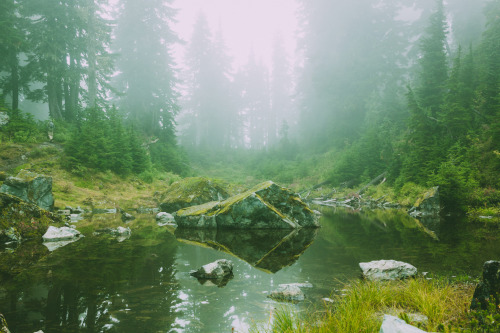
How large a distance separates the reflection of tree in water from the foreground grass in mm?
1650

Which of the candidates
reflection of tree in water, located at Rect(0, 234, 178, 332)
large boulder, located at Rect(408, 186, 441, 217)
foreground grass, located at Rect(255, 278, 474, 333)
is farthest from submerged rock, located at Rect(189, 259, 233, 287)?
large boulder, located at Rect(408, 186, 441, 217)

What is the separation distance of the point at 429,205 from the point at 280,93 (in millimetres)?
44976

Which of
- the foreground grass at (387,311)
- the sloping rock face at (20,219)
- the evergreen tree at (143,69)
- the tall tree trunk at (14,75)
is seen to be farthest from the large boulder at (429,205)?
the tall tree trunk at (14,75)

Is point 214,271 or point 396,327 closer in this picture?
point 396,327

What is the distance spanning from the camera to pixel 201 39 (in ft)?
158

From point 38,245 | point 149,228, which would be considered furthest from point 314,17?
point 38,245

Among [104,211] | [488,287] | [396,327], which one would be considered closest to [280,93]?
[104,211]

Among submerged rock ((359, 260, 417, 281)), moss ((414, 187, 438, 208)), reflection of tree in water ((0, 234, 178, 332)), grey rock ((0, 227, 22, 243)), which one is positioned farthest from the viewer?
moss ((414, 187, 438, 208))

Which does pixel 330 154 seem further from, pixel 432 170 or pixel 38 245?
pixel 38 245

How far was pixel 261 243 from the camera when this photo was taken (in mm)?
7766

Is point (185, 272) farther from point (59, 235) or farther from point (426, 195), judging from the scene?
point (426, 195)

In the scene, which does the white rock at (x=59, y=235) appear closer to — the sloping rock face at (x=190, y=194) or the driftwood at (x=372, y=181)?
the sloping rock face at (x=190, y=194)

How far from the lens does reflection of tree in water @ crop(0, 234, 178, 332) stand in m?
3.13

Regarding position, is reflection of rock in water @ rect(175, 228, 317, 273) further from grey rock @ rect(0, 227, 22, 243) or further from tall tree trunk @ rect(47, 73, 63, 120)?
tall tree trunk @ rect(47, 73, 63, 120)
